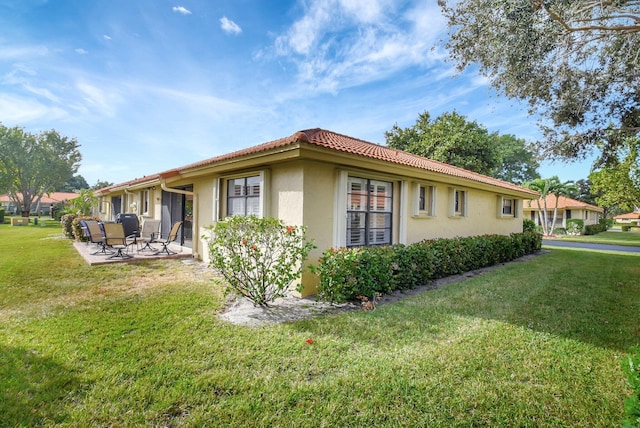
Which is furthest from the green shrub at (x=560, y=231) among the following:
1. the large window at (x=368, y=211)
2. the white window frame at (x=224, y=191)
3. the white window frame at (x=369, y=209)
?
the white window frame at (x=224, y=191)

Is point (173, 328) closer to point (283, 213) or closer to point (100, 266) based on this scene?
point (283, 213)

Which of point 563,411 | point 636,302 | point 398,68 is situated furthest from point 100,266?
point 636,302

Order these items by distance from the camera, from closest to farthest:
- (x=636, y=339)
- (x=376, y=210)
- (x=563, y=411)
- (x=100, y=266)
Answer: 1. (x=563, y=411)
2. (x=636, y=339)
3. (x=376, y=210)
4. (x=100, y=266)

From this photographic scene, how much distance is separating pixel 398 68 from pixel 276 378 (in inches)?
474

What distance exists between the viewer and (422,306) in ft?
18.0

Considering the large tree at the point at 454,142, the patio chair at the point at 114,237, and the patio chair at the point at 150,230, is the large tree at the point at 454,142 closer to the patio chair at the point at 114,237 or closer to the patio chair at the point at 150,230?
the patio chair at the point at 150,230

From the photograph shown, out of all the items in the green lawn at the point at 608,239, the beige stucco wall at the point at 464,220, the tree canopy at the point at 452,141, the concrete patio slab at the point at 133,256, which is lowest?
the green lawn at the point at 608,239

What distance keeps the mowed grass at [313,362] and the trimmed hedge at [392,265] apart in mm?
657

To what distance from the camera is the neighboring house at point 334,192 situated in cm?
620

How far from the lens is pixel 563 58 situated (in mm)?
7887

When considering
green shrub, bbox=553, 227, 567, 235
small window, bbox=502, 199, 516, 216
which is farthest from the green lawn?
small window, bbox=502, 199, 516, 216

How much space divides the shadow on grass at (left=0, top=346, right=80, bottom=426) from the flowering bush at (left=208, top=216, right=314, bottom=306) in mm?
2566

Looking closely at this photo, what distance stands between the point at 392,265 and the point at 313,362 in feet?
11.1

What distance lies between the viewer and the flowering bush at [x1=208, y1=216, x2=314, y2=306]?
17.4 feet
